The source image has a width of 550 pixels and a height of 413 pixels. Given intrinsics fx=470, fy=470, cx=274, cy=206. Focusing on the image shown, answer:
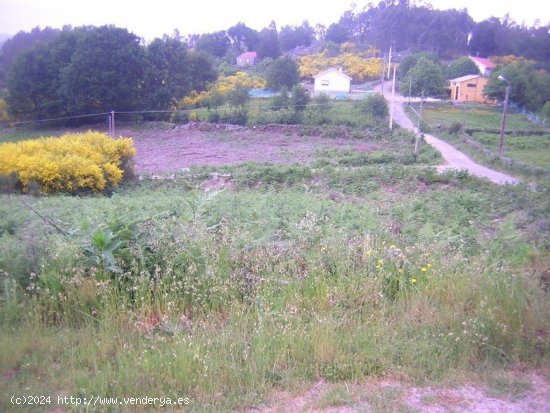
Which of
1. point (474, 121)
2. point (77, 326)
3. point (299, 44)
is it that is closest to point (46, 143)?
point (77, 326)

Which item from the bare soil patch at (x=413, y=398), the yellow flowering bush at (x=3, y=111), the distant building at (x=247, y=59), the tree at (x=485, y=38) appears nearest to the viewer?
the bare soil patch at (x=413, y=398)

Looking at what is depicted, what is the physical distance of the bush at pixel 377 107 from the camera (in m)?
31.2

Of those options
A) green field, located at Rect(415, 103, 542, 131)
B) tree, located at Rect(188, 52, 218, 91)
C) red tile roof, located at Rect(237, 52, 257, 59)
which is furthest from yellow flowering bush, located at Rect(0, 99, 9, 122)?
red tile roof, located at Rect(237, 52, 257, 59)

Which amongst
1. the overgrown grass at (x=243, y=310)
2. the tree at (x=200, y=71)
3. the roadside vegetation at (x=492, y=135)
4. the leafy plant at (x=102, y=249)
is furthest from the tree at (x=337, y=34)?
the leafy plant at (x=102, y=249)

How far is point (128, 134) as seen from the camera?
28.0 metres

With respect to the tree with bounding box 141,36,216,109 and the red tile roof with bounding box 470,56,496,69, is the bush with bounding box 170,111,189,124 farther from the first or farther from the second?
the red tile roof with bounding box 470,56,496,69

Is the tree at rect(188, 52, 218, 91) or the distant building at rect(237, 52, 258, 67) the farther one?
the distant building at rect(237, 52, 258, 67)

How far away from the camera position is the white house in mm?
37938

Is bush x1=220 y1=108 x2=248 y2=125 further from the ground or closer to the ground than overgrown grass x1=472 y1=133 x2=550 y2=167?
further from the ground

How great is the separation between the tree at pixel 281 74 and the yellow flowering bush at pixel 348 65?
1069 millimetres

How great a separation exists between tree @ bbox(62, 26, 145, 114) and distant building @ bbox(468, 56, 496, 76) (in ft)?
61.5

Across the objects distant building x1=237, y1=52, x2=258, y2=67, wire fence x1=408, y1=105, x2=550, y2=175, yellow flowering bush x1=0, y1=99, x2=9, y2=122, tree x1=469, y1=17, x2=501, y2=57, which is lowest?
wire fence x1=408, y1=105, x2=550, y2=175

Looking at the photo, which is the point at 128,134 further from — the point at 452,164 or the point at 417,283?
the point at 417,283

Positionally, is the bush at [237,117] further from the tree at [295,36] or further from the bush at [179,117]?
the tree at [295,36]
